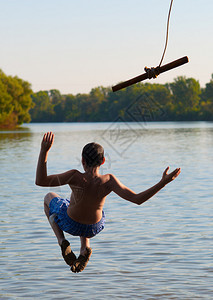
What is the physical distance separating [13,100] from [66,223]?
Result: 116 m

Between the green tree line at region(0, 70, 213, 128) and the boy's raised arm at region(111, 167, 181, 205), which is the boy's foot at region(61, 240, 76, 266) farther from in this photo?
the green tree line at region(0, 70, 213, 128)

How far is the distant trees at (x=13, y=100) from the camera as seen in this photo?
4567 inches

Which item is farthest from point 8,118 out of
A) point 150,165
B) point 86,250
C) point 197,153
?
point 86,250

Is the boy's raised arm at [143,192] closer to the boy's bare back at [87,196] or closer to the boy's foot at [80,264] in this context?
the boy's bare back at [87,196]

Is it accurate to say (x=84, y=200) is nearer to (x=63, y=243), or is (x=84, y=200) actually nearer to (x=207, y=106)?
(x=63, y=243)

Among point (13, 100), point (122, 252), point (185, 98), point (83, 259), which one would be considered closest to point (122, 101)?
point (13, 100)

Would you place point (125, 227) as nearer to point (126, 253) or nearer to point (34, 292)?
point (126, 253)

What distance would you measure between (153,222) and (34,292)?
7.54 m

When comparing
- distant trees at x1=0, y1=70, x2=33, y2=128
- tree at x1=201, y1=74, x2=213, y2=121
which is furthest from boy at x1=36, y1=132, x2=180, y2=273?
tree at x1=201, y1=74, x2=213, y2=121

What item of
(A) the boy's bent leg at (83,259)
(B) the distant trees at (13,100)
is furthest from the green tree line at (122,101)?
(A) the boy's bent leg at (83,259)

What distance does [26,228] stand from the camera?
1714 centimetres

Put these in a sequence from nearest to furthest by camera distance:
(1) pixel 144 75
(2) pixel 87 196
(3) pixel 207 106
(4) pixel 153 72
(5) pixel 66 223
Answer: (1) pixel 144 75, (4) pixel 153 72, (2) pixel 87 196, (5) pixel 66 223, (3) pixel 207 106

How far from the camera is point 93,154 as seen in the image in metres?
6.89

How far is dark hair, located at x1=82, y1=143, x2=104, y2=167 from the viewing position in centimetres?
685
